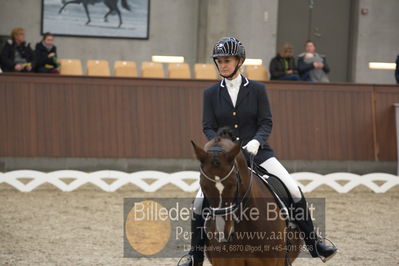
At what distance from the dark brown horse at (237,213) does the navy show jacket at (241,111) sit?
38 cm

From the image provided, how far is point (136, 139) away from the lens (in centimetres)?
1095

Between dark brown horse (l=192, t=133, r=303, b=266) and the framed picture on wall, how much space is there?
1206cm

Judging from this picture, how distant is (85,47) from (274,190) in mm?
11969

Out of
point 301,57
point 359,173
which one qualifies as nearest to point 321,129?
point 359,173

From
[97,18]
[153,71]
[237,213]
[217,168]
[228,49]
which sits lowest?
[237,213]

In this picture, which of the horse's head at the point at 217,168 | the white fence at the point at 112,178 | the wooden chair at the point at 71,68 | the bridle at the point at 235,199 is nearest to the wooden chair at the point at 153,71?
the wooden chair at the point at 71,68

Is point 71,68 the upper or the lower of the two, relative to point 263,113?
upper

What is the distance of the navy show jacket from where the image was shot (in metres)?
4.64

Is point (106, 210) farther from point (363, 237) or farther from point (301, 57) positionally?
point (301, 57)

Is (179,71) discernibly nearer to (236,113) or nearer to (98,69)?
(98,69)

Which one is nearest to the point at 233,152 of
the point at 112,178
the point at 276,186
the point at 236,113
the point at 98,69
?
the point at 236,113

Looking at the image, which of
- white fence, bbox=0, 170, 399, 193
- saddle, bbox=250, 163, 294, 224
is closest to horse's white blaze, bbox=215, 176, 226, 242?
saddle, bbox=250, 163, 294, 224

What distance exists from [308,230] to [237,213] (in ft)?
3.38

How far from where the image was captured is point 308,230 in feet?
15.9
